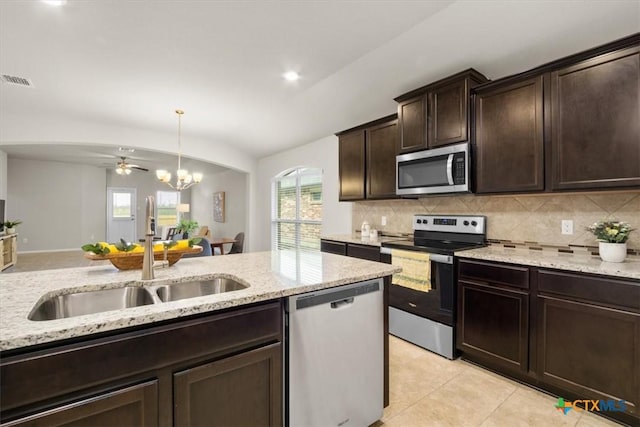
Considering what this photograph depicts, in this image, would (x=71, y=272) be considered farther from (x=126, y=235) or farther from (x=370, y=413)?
(x=126, y=235)

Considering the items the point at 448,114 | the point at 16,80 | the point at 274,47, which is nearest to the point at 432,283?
the point at 448,114

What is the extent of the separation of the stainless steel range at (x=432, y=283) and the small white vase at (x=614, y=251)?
87 centimetres

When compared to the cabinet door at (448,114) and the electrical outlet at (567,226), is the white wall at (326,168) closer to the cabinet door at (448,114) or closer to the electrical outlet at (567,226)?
the cabinet door at (448,114)

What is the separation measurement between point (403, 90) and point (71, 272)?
124 inches

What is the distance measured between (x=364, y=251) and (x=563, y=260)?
5.61 ft

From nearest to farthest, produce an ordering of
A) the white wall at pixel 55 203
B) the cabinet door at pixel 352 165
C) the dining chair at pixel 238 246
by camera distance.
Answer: the cabinet door at pixel 352 165
the dining chair at pixel 238 246
the white wall at pixel 55 203

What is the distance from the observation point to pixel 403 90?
3133mm

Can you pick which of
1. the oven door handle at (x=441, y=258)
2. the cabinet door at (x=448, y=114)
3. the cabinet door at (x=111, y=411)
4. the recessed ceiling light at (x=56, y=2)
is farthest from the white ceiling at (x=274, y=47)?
the cabinet door at (x=111, y=411)

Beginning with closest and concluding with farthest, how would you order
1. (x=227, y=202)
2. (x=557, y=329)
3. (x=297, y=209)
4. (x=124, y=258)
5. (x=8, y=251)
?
(x=124, y=258) → (x=557, y=329) → (x=297, y=209) → (x=8, y=251) → (x=227, y=202)

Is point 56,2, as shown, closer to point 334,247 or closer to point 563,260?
point 334,247

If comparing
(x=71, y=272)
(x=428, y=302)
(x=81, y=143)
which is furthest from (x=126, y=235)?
(x=428, y=302)

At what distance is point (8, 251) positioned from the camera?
6254mm

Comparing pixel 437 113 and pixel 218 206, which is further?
pixel 218 206

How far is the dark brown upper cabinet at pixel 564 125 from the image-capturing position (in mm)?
1835
